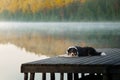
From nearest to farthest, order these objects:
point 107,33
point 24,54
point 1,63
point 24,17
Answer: point 1,63, point 24,54, point 107,33, point 24,17

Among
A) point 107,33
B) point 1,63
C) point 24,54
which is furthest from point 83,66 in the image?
point 107,33

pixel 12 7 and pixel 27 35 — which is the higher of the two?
pixel 12 7

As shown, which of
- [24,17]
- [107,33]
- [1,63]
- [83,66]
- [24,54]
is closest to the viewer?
[83,66]

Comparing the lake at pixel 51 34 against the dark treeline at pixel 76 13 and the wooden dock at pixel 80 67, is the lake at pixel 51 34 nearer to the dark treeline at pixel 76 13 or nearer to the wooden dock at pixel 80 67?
the dark treeline at pixel 76 13

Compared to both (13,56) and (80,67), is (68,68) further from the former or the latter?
(13,56)

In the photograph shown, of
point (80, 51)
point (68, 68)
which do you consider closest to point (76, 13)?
point (80, 51)

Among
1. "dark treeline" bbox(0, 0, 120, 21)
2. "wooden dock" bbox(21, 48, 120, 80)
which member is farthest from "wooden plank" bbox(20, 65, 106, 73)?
"dark treeline" bbox(0, 0, 120, 21)

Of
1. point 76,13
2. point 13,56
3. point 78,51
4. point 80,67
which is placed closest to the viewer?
point 80,67

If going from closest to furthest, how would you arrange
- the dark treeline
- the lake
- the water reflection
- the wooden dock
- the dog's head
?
the wooden dock, the dog's head, the water reflection, the lake, the dark treeline

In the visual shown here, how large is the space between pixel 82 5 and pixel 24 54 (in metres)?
19.1

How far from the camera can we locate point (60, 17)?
54.0 metres

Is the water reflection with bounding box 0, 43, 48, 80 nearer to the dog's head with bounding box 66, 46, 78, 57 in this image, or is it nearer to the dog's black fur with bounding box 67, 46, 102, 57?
the dog's black fur with bounding box 67, 46, 102, 57

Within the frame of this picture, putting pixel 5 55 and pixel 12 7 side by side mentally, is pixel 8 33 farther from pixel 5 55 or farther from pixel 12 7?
pixel 5 55

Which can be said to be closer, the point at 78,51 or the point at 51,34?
the point at 78,51
